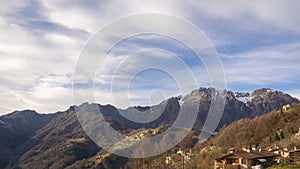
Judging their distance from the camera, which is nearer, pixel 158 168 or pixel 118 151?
pixel 158 168

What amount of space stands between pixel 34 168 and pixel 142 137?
Result: 5035 cm

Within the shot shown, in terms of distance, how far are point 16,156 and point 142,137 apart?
76134 mm

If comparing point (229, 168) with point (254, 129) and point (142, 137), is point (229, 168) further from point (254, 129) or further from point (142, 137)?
point (142, 137)

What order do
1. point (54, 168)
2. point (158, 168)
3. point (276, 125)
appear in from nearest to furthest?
point (158, 168) → point (276, 125) → point (54, 168)

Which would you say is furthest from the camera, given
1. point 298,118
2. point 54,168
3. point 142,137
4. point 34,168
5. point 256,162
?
point 142,137

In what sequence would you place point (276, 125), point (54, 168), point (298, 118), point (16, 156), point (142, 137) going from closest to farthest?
point (298, 118)
point (276, 125)
point (54, 168)
point (142, 137)
point (16, 156)

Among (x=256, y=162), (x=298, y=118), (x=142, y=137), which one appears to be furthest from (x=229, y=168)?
(x=142, y=137)

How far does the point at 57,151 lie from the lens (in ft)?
523

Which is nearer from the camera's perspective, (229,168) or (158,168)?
(229,168)

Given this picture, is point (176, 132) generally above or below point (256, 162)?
above

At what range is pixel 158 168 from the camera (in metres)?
73.3

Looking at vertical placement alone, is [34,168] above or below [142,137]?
below

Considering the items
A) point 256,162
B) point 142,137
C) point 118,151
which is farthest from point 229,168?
point 142,137

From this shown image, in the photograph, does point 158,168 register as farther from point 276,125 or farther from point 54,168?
point 54,168
